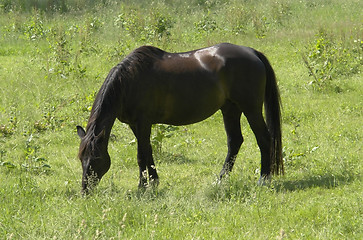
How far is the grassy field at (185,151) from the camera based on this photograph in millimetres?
5066

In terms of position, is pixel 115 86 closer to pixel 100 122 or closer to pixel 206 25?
pixel 100 122

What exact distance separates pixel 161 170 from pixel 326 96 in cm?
458

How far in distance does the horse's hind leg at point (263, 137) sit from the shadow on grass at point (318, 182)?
28 centimetres

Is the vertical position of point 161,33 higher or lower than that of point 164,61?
lower

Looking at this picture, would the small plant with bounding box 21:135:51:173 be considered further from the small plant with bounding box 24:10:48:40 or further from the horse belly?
the small plant with bounding box 24:10:48:40

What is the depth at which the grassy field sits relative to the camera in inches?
199

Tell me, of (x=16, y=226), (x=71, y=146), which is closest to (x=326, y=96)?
(x=71, y=146)

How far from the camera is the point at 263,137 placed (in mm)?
6848

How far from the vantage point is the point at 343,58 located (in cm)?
1239

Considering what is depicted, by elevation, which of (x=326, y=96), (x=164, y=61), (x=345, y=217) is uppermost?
(x=164, y=61)

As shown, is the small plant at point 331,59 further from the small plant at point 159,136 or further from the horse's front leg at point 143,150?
the horse's front leg at point 143,150

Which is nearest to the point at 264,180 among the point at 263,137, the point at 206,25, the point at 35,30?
the point at 263,137

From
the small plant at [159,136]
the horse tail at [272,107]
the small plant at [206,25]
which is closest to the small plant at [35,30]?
the small plant at [206,25]

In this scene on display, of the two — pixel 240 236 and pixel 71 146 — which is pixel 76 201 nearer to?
pixel 240 236
